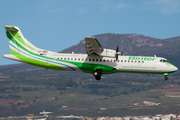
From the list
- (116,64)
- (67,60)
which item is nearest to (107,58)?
(116,64)

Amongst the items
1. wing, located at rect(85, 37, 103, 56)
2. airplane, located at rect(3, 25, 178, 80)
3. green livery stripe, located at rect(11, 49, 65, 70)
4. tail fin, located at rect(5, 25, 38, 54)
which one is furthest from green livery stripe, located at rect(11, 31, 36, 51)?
wing, located at rect(85, 37, 103, 56)

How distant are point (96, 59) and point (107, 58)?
2031mm

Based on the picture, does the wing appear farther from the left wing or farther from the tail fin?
the tail fin

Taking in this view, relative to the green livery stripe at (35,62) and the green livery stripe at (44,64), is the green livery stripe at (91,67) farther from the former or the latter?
the green livery stripe at (35,62)

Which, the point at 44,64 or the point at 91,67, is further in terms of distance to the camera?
the point at 44,64

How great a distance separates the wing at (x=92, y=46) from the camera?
48.2m

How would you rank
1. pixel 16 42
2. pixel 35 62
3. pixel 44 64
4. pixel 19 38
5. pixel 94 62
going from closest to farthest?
pixel 94 62 < pixel 44 64 < pixel 35 62 < pixel 16 42 < pixel 19 38

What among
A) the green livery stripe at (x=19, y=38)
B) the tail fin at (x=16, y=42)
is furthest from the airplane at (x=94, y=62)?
the green livery stripe at (x=19, y=38)

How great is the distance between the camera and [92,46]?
50.6 meters

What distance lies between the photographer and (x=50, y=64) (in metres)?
55.7

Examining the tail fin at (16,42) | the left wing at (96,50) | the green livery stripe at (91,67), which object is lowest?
the green livery stripe at (91,67)

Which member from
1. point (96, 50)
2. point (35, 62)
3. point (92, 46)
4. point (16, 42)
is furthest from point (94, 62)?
point (16, 42)

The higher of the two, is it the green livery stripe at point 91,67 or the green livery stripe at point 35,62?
the green livery stripe at point 35,62

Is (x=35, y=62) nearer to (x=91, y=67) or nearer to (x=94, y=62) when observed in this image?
(x=91, y=67)
